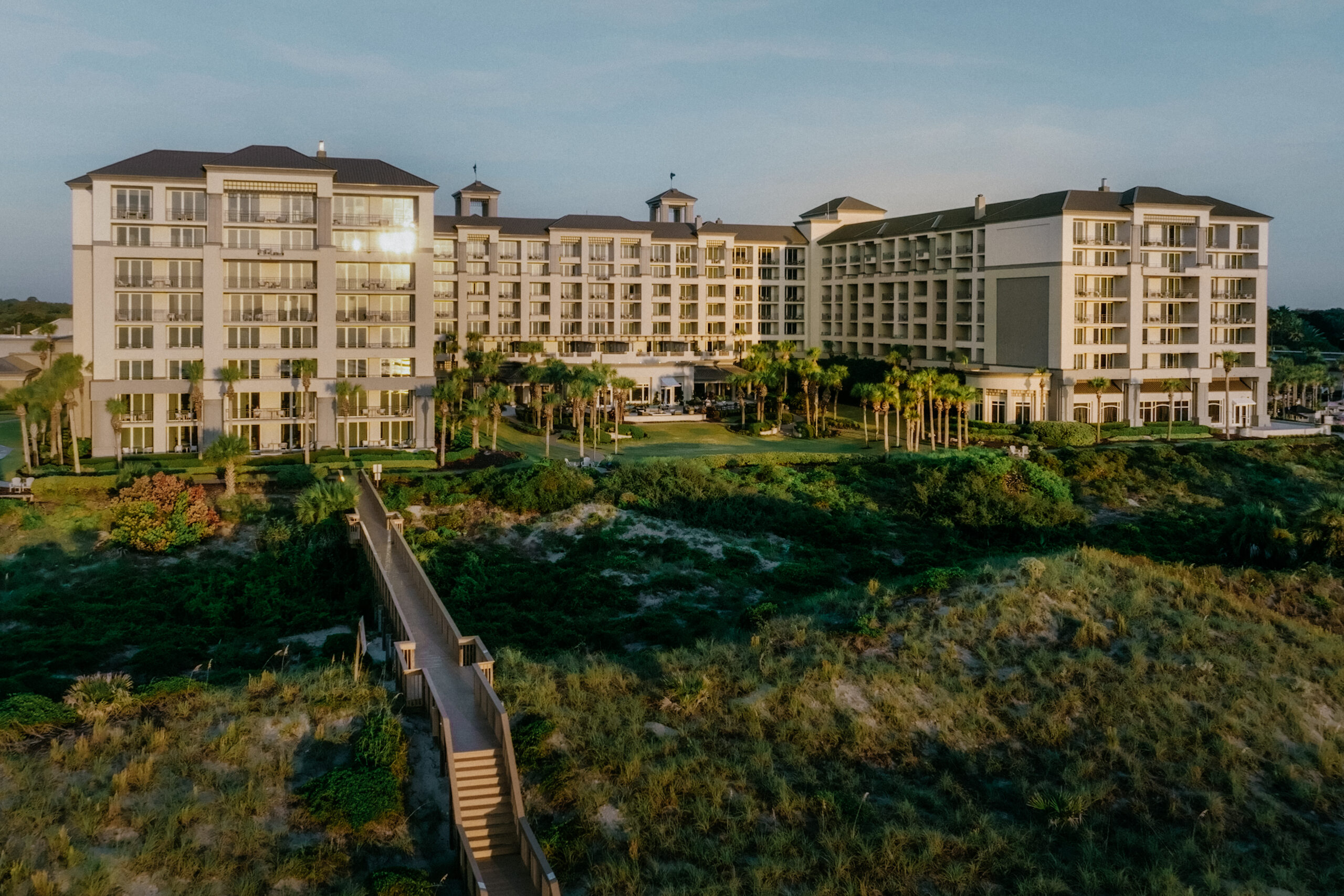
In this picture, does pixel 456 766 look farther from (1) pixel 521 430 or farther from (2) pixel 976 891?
(1) pixel 521 430

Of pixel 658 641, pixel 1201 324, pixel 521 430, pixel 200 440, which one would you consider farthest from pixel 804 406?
pixel 658 641

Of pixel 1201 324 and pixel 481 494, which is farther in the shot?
pixel 1201 324

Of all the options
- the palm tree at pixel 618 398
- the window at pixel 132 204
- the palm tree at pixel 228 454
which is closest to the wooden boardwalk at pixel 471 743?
the palm tree at pixel 228 454

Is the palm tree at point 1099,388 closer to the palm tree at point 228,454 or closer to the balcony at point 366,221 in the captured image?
the balcony at point 366,221

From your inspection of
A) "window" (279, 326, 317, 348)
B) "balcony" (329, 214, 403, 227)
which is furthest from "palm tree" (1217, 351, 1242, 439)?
"window" (279, 326, 317, 348)

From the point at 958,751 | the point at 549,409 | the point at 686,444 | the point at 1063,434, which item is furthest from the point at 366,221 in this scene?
the point at 958,751

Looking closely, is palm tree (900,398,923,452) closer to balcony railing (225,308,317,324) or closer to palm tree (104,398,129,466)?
balcony railing (225,308,317,324)
